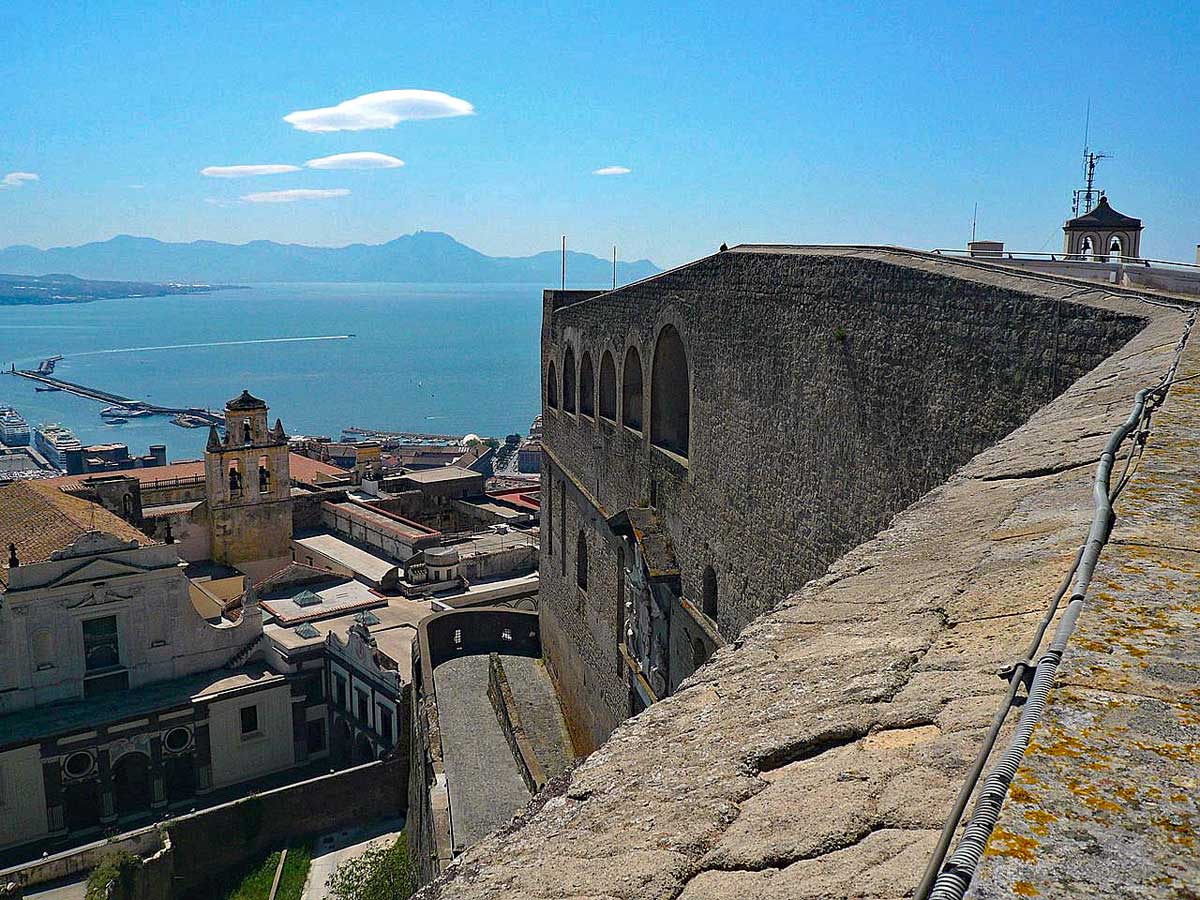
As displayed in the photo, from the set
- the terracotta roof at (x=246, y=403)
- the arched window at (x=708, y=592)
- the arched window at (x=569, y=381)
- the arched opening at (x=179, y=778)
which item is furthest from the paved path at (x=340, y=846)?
the terracotta roof at (x=246, y=403)

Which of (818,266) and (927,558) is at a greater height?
Answer: (818,266)

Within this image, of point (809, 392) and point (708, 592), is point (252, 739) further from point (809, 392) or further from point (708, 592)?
point (809, 392)

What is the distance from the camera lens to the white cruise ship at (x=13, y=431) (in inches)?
3546

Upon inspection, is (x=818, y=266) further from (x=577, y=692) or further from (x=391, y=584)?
(x=391, y=584)

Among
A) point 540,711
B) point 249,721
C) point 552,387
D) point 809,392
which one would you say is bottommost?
point 249,721

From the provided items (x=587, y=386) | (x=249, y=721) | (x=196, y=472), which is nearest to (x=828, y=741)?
(x=587, y=386)

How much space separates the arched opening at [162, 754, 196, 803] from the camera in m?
21.3

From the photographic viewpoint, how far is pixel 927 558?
3.17 metres

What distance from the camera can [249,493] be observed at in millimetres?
29750

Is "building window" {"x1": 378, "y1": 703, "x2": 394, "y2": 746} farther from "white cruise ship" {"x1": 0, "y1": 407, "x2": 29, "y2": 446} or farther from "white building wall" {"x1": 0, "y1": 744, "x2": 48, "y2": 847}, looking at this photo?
"white cruise ship" {"x1": 0, "y1": 407, "x2": 29, "y2": 446}

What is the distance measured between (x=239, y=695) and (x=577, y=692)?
8226mm

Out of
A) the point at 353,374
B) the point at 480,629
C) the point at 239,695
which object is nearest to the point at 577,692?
the point at 480,629

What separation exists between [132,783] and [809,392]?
18.0 metres

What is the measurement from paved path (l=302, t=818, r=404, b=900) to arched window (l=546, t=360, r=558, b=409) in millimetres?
8557
